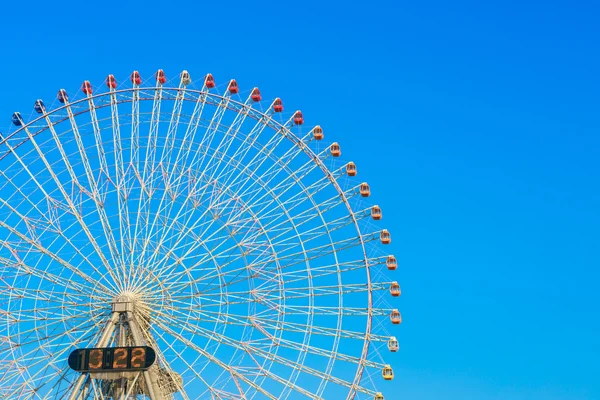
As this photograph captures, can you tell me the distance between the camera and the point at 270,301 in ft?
217

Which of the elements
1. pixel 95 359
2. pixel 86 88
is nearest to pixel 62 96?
pixel 86 88

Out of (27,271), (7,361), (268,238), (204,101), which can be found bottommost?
(7,361)

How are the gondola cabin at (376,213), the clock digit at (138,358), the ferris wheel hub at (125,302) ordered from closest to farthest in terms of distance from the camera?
the clock digit at (138,358)
the ferris wheel hub at (125,302)
the gondola cabin at (376,213)

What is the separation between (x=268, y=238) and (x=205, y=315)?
218 inches

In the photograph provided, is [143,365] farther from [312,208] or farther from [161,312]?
[312,208]

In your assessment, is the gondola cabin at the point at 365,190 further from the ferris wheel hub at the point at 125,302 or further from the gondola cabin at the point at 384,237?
the ferris wheel hub at the point at 125,302

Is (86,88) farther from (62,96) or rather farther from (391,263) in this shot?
(391,263)

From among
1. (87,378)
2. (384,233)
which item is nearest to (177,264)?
(87,378)

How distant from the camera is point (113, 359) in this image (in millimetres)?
64000

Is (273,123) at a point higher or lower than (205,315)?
higher

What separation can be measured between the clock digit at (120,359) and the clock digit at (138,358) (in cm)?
47

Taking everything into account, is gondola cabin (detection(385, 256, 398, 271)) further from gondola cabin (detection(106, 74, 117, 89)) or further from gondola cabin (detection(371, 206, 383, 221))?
gondola cabin (detection(106, 74, 117, 89))

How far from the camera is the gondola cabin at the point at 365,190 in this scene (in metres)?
69.4

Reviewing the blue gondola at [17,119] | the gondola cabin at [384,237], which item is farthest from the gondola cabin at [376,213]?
the blue gondola at [17,119]
